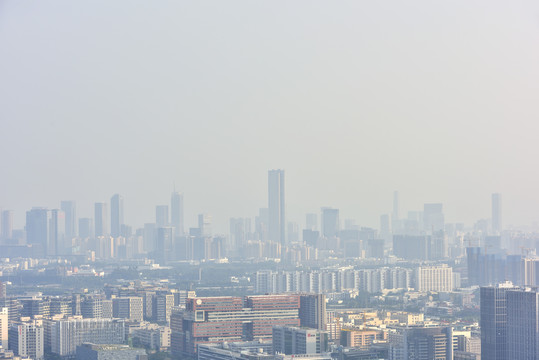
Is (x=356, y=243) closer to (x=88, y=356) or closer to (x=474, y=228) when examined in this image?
(x=474, y=228)

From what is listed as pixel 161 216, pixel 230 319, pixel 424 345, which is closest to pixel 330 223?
pixel 161 216

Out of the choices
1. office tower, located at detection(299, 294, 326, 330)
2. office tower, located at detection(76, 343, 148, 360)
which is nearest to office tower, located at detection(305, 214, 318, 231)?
office tower, located at detection(299, 294, 326, 330)

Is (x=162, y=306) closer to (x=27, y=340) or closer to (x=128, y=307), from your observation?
(x=128, y=307)

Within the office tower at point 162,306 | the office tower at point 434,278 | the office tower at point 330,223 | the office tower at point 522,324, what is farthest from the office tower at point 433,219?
the office tower at point 522,324

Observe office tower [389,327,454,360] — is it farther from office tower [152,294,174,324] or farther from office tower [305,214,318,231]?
office tower [305,214,318,231]

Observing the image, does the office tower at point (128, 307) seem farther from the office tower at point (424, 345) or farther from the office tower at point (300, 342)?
the office tower at point (424, 345)

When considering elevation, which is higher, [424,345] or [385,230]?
[385,230]

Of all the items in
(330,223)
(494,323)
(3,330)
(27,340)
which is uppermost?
(330,223)
